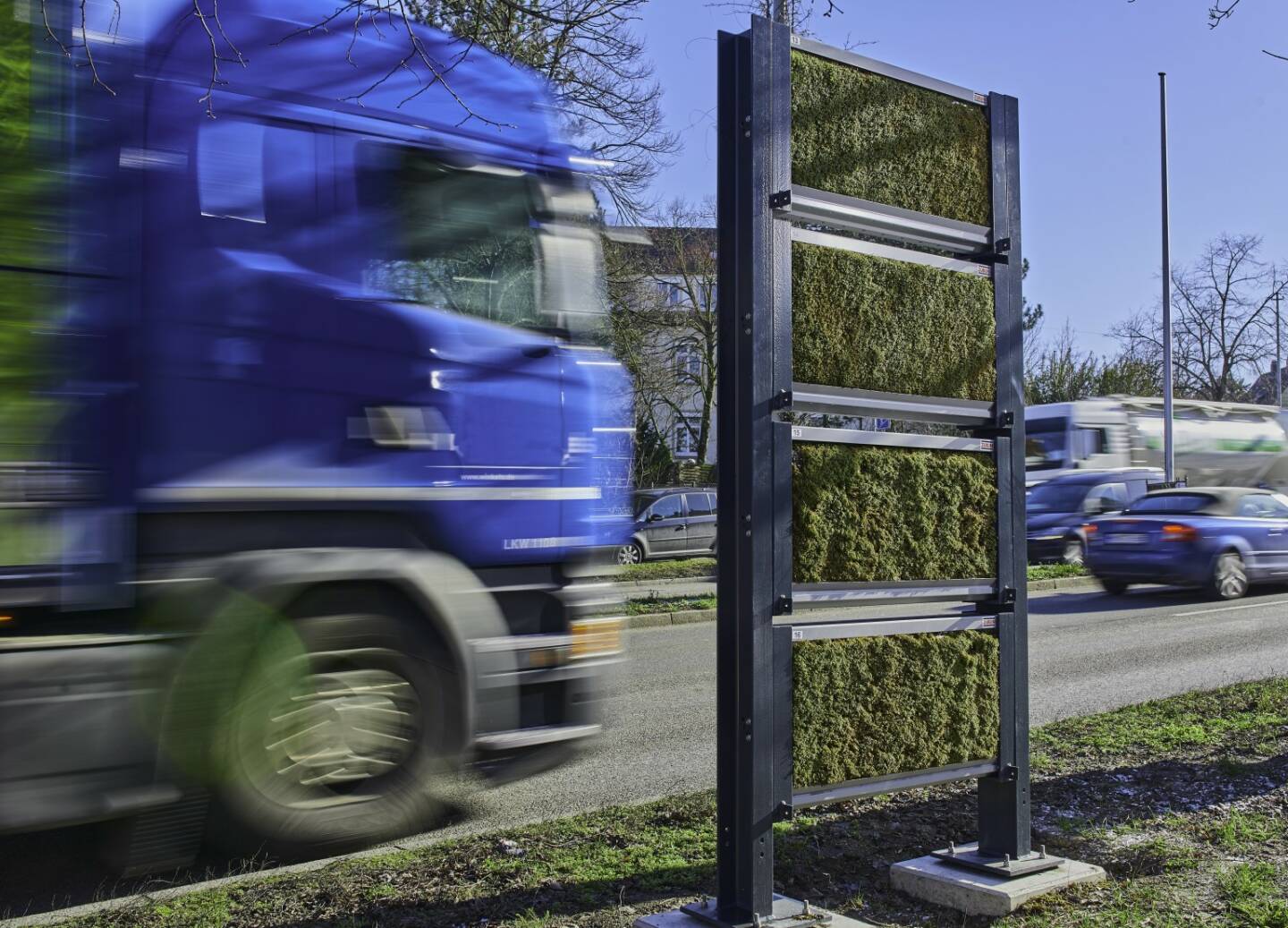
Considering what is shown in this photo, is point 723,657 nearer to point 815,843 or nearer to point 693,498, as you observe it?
point 815,843

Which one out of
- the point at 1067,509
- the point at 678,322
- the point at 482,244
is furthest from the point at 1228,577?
the point at 678,322

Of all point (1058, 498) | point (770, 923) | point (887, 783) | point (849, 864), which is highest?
point (1058, 498)

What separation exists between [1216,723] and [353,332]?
519cm

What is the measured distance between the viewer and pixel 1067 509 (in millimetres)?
22125

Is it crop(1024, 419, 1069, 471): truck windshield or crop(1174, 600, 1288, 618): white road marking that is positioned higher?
crop(1024, 419, 1069, 471): truck windshield

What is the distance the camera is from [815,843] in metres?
4.59

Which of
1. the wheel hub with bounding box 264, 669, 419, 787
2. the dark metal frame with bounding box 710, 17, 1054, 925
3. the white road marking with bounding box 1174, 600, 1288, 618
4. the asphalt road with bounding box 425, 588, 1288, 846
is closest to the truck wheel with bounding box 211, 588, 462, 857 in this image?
the wheel hub with bounding box 264, 669, 419, 787

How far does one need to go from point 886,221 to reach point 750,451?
3.21 feet

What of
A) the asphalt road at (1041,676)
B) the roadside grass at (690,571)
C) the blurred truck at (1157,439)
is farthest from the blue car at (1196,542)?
the blurred truck at (1157,439)

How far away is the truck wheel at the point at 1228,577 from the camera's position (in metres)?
16.1

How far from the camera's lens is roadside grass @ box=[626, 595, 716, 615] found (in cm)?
1490

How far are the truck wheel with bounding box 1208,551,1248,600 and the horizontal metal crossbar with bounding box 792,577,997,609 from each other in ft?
44.4

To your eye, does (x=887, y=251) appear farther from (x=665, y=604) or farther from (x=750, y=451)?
(x=665, y=604)

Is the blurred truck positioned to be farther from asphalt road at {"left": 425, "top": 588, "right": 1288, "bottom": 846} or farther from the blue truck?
the blue truck
